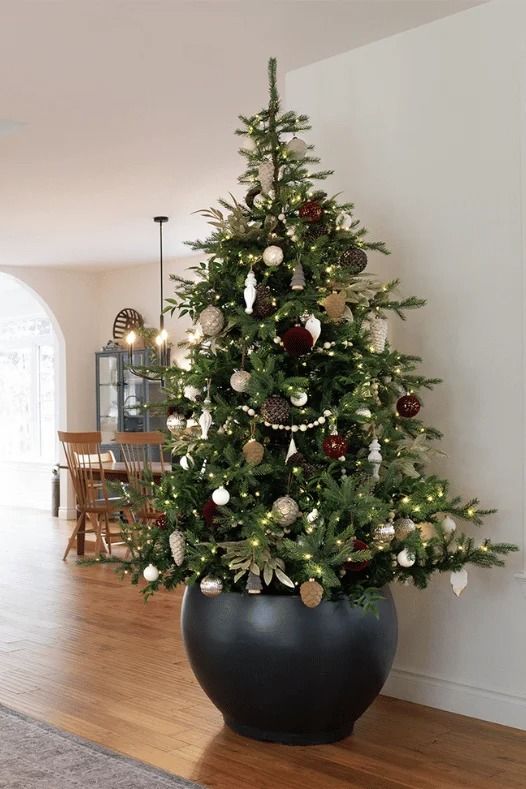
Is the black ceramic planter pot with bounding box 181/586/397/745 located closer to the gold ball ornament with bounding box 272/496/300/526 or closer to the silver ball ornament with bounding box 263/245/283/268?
the gold ball ornament with bounding box 272/496/300/526

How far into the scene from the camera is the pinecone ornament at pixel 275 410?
2.95m

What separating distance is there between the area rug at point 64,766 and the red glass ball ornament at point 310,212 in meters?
1.82

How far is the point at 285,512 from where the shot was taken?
2891mm

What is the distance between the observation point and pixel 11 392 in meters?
11.7

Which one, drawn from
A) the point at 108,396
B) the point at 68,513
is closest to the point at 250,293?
the point at 108,396

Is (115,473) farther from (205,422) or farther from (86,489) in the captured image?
(205,422)

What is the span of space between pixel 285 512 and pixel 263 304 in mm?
688

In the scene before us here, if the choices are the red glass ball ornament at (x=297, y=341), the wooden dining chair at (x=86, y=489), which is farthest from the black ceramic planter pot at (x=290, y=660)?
the wooden dining chair at (x=86, y=489)

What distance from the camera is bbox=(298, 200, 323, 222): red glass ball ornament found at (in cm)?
314

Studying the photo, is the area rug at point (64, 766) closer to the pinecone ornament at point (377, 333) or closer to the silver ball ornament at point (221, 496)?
the silver ball ornament at point (221, 496)

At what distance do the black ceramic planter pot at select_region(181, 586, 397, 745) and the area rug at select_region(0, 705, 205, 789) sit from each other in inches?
13.6

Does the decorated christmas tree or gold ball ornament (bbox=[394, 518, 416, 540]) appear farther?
gold ball ornament (bbox=[394, 518, 416, 540])

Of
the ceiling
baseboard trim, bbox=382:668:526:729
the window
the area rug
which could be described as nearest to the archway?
the window

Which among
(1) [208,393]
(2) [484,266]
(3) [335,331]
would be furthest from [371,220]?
(1) [208,393]
